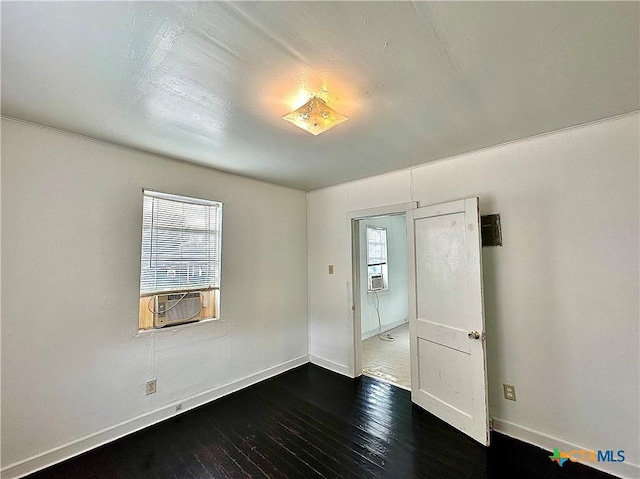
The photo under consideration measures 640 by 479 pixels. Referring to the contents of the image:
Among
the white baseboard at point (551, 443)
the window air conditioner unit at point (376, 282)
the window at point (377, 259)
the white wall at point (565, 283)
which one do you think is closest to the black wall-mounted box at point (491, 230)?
the white wall at point (565, 283)

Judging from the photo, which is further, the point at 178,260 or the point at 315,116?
the point at 178,260

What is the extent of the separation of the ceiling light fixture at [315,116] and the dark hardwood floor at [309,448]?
243cm

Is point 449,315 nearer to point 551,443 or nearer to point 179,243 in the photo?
point 551,443

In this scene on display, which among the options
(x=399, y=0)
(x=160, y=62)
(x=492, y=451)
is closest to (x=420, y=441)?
(x=492, y=451)

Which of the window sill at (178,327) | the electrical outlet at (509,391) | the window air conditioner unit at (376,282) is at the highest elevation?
the window air conditioner unit at (376,282)

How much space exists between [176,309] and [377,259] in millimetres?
3830

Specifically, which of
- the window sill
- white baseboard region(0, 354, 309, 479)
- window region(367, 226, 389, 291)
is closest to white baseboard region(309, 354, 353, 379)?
white baseboard region(0, 354, 309, 479)

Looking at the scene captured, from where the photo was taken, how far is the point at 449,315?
2.52 metres

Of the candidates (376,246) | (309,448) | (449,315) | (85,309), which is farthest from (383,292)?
(85,309)

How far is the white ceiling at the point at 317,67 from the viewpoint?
1125 millimetres

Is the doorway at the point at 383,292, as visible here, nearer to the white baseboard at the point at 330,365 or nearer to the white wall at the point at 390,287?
the white wall at the point at 390,287

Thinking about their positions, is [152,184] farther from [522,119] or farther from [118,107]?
[522,119]

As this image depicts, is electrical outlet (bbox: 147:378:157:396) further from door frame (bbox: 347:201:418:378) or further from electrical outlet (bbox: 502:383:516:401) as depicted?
electrical outlet (bbox: 502:383:516:401)

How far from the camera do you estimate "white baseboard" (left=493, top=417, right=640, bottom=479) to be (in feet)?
6.04
